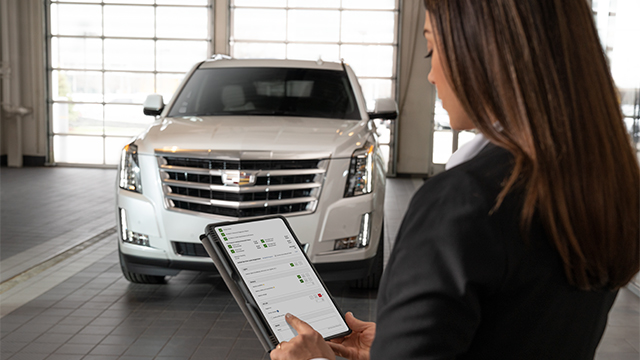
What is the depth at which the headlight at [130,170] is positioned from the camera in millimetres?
4352

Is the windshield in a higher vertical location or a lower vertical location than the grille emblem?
higher

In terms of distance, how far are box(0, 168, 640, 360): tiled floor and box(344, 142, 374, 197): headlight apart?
0.94 m

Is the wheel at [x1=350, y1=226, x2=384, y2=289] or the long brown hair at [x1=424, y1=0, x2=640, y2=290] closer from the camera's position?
the long brown hair at [x1=424, y1=0, x2=640, y2=290]

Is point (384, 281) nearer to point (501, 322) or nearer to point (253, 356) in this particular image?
point (501, 322)

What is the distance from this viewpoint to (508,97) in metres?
0.80

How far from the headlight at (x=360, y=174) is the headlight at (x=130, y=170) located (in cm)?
151

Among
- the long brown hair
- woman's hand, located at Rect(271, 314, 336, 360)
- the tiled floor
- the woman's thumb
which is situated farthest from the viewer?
the tiled floor

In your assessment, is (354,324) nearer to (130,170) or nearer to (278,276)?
(278,276)

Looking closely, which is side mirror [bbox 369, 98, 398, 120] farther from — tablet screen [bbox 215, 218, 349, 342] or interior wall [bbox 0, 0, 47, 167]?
interior wall [bbox 0, 0, 47, 167]

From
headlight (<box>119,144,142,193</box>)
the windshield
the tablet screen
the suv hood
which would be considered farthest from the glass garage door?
the tablet screen

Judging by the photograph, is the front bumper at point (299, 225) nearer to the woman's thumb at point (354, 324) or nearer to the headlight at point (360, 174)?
the headlight at point (360, 174)

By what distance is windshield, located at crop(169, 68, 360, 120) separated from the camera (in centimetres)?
530

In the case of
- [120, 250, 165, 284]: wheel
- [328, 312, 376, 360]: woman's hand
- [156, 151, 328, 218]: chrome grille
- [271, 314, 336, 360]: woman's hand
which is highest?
[271, 314, 336, 360]: woman's hand

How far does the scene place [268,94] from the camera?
5484 millimetres
